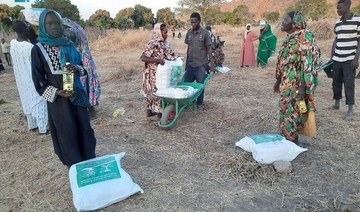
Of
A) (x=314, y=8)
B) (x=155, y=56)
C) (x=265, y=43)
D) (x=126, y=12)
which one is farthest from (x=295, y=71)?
(x=126, y=12)

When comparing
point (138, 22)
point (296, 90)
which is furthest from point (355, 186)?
point (138, 22)

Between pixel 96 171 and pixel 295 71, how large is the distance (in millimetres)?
2358

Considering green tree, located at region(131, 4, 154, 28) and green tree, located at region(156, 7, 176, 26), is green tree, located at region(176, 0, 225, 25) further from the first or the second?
green tree, located at region(131, 4, 154, 28)

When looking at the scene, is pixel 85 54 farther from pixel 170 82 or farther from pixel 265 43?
pixel 265 43

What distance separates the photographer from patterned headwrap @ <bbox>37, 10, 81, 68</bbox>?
9.10ft

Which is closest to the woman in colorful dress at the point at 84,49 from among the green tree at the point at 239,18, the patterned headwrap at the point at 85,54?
the patterned headwrap at the point at 85,54

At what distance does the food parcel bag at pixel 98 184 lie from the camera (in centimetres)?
265

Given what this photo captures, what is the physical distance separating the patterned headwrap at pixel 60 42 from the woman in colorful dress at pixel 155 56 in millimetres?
1726

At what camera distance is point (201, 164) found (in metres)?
3.63

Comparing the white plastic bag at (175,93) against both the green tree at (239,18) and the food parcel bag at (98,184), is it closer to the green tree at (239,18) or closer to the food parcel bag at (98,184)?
the food parcel bag at (98,184)

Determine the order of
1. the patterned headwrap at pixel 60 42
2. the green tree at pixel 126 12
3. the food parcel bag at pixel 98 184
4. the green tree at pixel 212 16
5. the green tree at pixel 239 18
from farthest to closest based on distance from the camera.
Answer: the green tree at pixel 239 18, the green tree at pixel 212 16, the green tree at pixel 126 12, the patterned headwrap at pixel 60 42, the food parcel bag at pixel 98 184

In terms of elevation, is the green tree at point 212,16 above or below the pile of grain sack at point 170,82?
above

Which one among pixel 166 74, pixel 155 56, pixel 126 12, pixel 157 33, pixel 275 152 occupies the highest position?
pixel 126 12

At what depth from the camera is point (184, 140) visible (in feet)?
14.4
